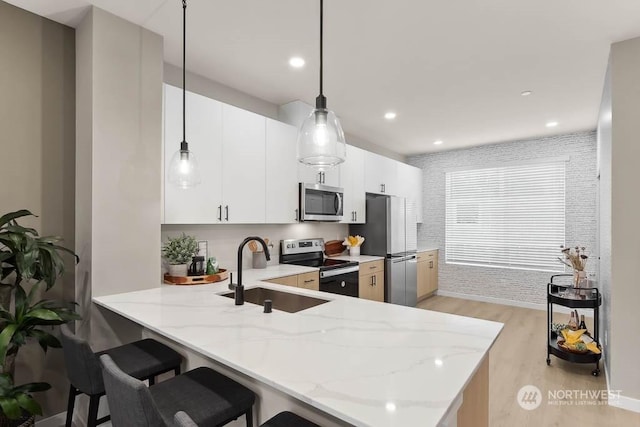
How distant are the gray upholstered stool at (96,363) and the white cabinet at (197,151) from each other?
3.27 feet

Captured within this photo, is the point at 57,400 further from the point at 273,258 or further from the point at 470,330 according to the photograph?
the point at 470,330

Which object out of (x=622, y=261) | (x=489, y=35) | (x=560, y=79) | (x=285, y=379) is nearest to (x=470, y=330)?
(x=285, y=379)

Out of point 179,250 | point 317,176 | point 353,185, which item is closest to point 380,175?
point 353,185

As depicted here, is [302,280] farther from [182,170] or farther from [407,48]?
[407,48]

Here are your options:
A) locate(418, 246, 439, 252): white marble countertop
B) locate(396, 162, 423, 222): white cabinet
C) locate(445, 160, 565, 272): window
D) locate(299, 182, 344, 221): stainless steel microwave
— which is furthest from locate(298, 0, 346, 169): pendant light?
locate(445, 160, 565, 272): window

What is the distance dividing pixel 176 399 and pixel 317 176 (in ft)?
9.11

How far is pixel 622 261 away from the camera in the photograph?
238cm

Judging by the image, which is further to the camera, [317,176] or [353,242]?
[353,242]

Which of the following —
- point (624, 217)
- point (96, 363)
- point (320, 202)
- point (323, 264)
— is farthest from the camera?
point (323, 264)

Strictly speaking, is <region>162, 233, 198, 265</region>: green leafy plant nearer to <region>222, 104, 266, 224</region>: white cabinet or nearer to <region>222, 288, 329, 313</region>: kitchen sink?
<region>222, 104, 266, 224</region>: white cabinet

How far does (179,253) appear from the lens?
8.39 ft

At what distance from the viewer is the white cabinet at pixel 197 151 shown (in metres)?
2.44

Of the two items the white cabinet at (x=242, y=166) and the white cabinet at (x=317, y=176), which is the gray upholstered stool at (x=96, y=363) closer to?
the white cabinet at (x=242, y=166)

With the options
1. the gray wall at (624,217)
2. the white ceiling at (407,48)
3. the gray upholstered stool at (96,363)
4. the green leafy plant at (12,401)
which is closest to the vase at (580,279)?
the gray wall at (624,217)
